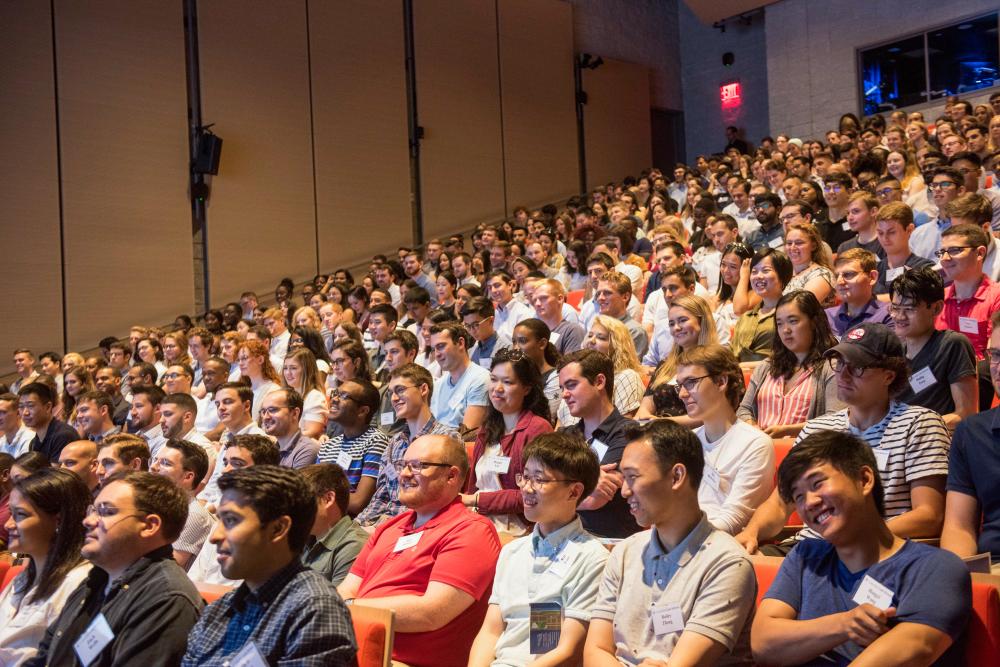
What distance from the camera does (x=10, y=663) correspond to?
2.67 metres

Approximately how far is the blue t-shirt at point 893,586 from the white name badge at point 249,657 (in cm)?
105

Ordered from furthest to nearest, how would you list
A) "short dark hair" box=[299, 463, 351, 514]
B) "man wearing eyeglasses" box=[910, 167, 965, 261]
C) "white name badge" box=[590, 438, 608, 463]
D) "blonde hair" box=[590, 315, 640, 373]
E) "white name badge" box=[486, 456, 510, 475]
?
"man wearing eyeglasses" box=[910, 167, 965, 261]
"blonde hair" box=[590, 315, 640, 373]
"white name badge" box=[486, 456, 510, 475]
"white name badge" box=[590, 438, 608, 463]
"short dark hair" box=[299, 463, 351, 514]

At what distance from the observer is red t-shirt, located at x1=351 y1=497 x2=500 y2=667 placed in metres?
2.54

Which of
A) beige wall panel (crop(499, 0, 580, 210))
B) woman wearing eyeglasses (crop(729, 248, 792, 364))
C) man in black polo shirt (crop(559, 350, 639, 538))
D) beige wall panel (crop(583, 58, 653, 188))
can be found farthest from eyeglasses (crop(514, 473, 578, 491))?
beige wall panel (crop(583, 58, 653, 188))

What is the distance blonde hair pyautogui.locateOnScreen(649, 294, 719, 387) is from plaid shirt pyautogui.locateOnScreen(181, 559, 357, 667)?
7.38 ft

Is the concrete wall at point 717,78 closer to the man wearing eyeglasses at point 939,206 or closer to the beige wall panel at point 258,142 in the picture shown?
the beige wall panel at point 258,142

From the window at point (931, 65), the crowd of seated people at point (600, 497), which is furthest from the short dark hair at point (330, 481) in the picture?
the window at point (931, 65)

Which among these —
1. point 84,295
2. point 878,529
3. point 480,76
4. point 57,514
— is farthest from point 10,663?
point 480,76

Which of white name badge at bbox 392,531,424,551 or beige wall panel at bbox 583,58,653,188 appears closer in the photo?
white name badge at bbox 392,531,424,551

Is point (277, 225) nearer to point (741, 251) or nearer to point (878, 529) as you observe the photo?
point (741, 251)

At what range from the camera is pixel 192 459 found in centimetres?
360

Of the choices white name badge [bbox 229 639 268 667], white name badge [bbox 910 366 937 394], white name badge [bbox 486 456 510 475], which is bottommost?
white name badge [bbox 229 639 268 667]

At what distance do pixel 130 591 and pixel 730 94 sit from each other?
13.3 m

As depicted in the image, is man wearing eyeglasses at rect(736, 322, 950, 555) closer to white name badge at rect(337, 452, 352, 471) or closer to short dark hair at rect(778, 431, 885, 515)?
short dark hair at rect(778, 431, 885, 515)
